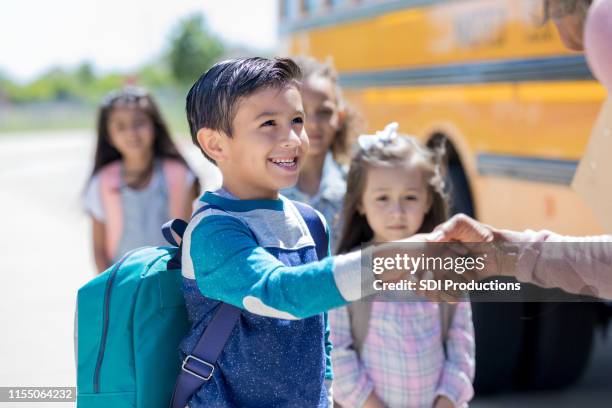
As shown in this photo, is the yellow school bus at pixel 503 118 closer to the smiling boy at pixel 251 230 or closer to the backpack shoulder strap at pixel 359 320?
the backpack shoulder strap at pixel 359 320

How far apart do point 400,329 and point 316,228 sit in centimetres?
52

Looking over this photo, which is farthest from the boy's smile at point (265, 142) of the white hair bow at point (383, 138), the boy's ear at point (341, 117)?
the boy's ear at point (341, 117)

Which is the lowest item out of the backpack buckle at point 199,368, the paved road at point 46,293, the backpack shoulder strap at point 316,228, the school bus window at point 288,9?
the paved road at point 46,293

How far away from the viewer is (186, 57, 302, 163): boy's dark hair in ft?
5.70

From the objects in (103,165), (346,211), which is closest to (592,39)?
(346,211)

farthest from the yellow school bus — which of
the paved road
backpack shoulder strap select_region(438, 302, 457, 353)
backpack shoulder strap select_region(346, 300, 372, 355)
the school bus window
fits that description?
the school bus window

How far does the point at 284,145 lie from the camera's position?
175 cm

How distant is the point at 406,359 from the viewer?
7.48 ft

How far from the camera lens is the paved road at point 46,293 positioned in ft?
13.8

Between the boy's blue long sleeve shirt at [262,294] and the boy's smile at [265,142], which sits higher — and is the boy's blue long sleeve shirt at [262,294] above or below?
below

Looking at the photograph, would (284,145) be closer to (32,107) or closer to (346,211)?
(346,211)

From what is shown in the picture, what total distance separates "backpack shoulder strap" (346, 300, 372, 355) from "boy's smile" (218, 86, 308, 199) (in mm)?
646

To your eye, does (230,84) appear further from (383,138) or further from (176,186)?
(176,186)

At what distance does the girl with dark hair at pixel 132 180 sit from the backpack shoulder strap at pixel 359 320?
142 centimetres
